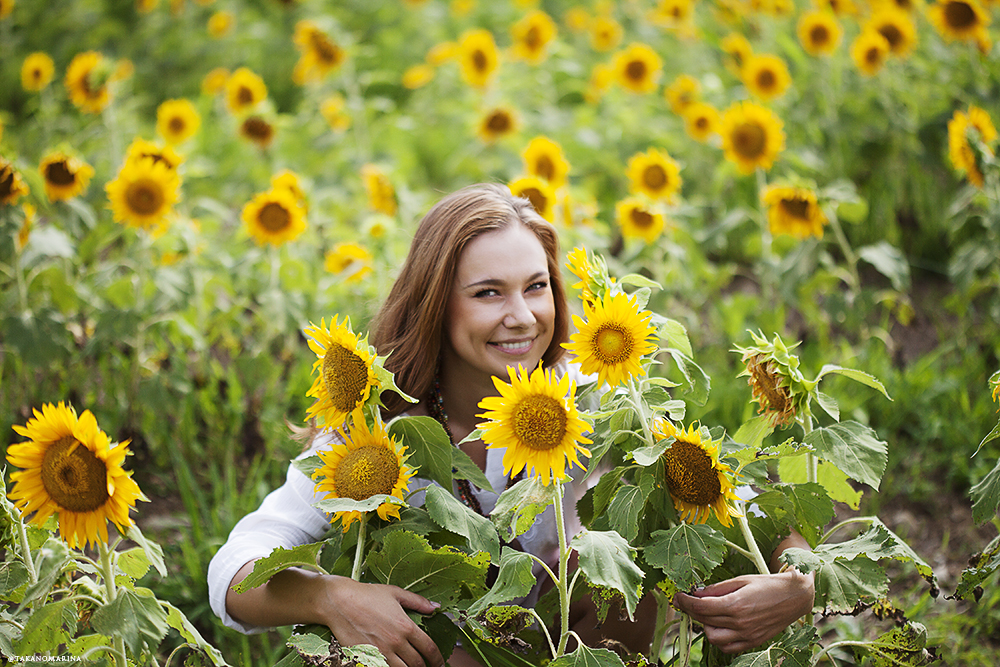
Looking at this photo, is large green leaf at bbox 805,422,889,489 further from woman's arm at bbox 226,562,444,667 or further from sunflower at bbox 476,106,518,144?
sunflower at bbox 476,106,518,144

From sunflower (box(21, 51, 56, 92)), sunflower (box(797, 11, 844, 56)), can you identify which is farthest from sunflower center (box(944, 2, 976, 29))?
sunflower (box(21, 51, 56, 92))

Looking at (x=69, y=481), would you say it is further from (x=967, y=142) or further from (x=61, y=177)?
(x=967, y=142)

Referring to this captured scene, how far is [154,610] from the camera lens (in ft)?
4.41

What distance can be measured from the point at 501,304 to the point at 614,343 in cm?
48

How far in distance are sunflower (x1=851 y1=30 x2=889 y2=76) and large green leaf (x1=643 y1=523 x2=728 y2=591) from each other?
10.3 feet

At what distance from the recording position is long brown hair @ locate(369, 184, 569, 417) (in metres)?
1.83

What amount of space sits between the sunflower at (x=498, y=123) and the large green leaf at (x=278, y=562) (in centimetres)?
294

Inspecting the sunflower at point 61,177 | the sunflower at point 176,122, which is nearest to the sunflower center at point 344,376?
the sunflower at point 61,177

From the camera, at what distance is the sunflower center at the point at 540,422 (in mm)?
1259

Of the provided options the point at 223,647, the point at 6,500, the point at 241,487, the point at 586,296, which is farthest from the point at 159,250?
the point at 586,296

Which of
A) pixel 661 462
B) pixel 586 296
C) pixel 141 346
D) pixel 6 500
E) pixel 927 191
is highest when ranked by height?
pixel 586 296

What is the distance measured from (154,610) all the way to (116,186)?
1.72 metres

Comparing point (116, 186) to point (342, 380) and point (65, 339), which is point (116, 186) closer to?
point (65, 339)

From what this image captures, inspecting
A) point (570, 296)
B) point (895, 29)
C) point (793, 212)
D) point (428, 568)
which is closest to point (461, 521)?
point (428, 568)
